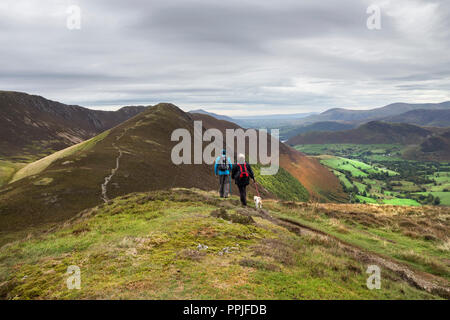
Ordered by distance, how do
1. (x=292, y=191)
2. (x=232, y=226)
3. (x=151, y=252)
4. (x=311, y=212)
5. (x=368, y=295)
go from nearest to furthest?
(x=368, y=295) → (x=151, y=252) → (x=232, y=226) → (x=311, y=212) → (x=292, y=191)

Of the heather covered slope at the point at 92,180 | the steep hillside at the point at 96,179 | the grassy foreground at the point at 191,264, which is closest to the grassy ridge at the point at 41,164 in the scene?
the steep hillside at the point at 96,179

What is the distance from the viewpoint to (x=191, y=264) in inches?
327

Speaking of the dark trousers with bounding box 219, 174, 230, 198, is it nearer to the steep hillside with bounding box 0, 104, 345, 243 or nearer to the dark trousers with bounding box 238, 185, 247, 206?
the dark trousers with bounding box 238, 185, 247, 206

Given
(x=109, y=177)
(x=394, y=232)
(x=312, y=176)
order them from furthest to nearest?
(x=312, y=176)
(x=109, y=177)
(x=394, y=232)

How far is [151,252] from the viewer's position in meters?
9.62

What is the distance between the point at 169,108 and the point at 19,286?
448 feet

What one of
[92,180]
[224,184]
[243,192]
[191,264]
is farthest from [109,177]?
[191,264]

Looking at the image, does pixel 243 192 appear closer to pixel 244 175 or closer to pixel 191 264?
pixel 244 175

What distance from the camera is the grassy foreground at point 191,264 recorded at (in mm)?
6809

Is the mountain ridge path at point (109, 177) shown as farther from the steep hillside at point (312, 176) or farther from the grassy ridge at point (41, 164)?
the steep hillside at point (312, 176)

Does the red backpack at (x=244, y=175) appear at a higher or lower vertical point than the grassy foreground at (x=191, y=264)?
higher

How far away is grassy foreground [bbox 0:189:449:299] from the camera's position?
22.3 feet
